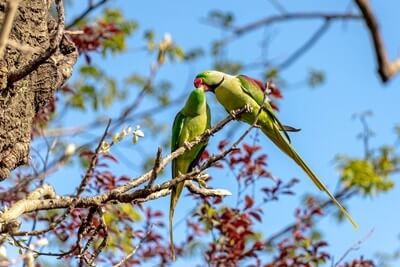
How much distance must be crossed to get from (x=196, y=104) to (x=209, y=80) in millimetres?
154

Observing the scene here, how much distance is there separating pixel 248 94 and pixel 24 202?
1.54m

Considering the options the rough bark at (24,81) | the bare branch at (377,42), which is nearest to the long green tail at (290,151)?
the rough bark at (24,81)

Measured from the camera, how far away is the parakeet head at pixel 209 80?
4.02 m

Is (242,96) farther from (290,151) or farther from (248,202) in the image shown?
(248,202)

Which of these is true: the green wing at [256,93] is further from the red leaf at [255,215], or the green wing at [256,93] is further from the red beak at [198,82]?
the red leaf at [255,215]

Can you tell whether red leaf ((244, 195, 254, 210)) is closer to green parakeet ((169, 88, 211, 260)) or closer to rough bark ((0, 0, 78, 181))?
green parakeet ((169, 88, 211, 260))

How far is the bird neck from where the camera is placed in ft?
13.0

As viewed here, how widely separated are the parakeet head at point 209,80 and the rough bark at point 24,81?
3.45 feet

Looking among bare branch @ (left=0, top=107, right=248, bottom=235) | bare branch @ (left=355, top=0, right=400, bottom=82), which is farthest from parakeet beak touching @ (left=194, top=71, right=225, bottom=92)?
bare branch @ (left=355, top=0, right=400, bottom=82)

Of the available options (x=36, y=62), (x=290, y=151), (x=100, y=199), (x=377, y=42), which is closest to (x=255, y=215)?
(x=290, y=151)

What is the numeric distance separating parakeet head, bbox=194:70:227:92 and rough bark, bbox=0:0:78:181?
1053 millimetres

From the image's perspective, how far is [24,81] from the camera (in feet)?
9.64

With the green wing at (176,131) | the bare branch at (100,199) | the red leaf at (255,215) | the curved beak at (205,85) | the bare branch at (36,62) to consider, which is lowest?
the bare branch at (100,199)

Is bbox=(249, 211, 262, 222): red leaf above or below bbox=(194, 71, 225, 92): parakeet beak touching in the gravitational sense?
below
